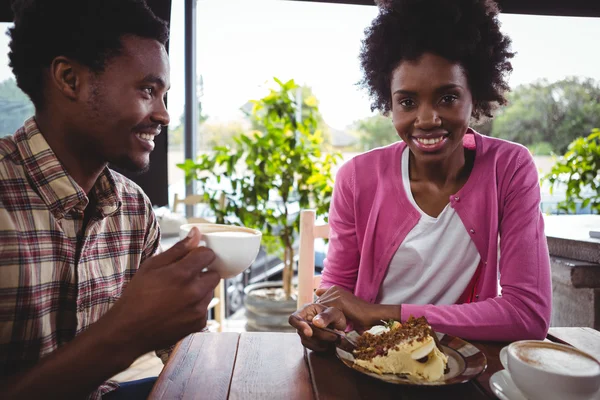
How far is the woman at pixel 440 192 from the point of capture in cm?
147

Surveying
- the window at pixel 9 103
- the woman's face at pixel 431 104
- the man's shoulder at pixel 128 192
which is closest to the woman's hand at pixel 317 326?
the man's shoulder at pixel 128 192

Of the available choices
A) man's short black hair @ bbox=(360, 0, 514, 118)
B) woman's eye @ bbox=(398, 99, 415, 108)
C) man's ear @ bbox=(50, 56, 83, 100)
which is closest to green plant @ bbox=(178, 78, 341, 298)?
man's short black hair @ bbox=(360, 0, 514, 118)

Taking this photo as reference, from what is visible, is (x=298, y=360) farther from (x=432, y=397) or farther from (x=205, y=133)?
(x=205, y=133)

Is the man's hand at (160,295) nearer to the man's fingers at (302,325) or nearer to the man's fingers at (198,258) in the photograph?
the man's fingers at (198,258)

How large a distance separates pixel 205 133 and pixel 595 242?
2.82m

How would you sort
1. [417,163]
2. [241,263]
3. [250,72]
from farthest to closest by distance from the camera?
[250,72], [417,163], [241,263]

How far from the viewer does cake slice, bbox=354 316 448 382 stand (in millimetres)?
953

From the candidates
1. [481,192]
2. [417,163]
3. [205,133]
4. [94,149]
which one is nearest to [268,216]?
[205,133]

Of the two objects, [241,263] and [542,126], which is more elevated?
[542,126]

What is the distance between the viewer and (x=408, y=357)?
0.96 meters

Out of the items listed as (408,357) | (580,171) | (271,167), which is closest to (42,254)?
(408,357)

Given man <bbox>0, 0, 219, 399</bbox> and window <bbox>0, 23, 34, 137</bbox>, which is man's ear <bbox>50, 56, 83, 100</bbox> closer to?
man <bbox>0, 0, 219, 399</bbox>

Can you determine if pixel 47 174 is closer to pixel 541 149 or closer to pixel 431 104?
pixel 431 104

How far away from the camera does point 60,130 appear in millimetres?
1091
